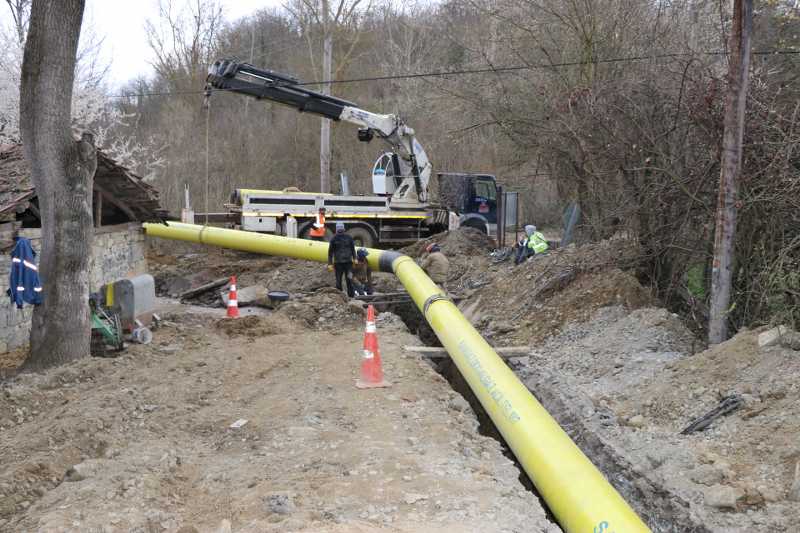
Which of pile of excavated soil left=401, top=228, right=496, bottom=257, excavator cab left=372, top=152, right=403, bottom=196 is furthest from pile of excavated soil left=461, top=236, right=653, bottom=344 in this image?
excavator cab left=372, top=152, right=403, bottom=196

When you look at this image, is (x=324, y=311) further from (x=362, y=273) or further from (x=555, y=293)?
(x=555, y=293)

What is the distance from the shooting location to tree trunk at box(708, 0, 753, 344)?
7.60m

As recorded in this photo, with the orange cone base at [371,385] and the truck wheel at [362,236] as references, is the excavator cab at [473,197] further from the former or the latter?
the orange cone base at [371,385]

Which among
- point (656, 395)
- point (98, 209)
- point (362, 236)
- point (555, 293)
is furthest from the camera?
point (362, 236)

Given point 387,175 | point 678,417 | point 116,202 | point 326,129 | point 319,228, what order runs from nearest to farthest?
point 678,417 < point 116,202 < point 319,228 < point 387,175 < point 326,129

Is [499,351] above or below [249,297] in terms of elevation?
below

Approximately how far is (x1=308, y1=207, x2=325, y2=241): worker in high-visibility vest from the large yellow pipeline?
580 cm

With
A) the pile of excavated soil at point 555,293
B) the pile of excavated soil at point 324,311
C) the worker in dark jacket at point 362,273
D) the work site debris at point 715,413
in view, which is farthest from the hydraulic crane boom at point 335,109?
the work site debris at point 715,413

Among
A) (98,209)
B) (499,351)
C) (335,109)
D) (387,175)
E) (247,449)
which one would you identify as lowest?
(247,449)

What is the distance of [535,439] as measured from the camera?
5820 millimetres

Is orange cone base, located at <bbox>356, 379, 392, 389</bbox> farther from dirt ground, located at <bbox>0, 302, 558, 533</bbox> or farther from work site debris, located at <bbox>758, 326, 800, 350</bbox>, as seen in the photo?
work site debris, located at <bbox>758, 326, 800, 350</bbox>

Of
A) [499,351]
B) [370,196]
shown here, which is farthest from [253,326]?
[370,196]

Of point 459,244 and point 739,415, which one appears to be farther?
point 459,244

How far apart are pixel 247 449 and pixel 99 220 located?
25.2 feet
